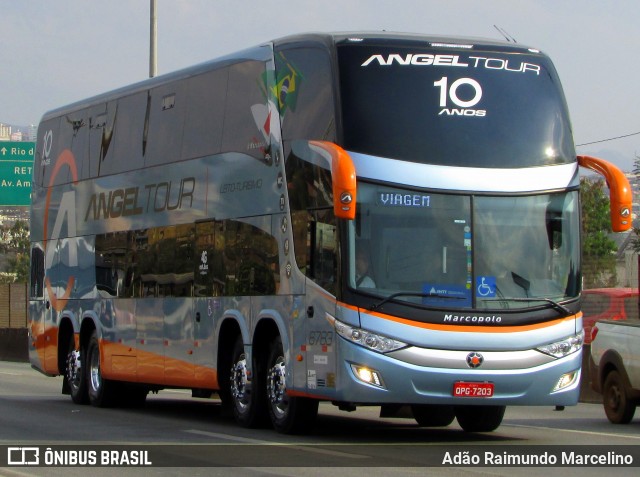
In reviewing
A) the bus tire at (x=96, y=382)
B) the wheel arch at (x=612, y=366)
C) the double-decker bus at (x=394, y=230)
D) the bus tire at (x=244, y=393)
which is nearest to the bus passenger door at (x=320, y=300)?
the double-decker bus at (x=394, y=230)

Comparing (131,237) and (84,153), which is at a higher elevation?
(84,153)

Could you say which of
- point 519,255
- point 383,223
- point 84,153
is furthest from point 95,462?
point 84,153

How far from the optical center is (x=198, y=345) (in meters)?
18.6

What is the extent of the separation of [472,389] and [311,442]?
5.95ft

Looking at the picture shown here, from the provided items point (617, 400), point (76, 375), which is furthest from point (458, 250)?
point (76, 375)

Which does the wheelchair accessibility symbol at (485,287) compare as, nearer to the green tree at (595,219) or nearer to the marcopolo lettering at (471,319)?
the marcopolo lettering at (471,319)

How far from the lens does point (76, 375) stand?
23.3 meters

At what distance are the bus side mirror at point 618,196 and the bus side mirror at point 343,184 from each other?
2.78 metres

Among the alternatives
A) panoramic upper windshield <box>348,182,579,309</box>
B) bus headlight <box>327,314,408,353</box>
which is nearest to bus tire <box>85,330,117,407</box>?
bus headlight <box>327,314,408,353</box>

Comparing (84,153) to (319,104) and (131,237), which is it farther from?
(319,104)

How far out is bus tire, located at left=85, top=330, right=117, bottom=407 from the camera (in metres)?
22.3

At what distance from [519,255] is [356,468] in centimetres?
351

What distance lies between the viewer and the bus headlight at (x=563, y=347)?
14.9 meters

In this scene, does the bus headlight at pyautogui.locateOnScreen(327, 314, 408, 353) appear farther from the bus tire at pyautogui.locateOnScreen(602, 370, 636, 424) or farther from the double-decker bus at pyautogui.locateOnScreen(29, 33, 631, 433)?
the bus tire at pyautogui.locateOnScreen(602, 370, 636, 424)
